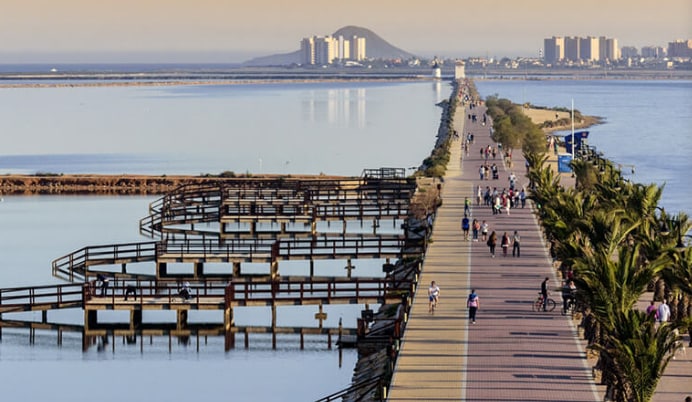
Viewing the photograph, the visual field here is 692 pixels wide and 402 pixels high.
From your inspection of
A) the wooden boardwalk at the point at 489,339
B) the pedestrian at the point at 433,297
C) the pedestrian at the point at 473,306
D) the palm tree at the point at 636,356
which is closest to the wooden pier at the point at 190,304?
the wooden boardwalk at the point at 489,339

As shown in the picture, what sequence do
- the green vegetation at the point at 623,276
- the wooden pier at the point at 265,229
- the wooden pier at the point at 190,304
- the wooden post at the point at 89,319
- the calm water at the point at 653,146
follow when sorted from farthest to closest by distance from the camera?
1. the calm water at the point at 653,146
2. the wooden pier at the point at 265,229
3. the wooden post at the point at 89,319
4. the wooden pier at the point at 190,304
5. the green vegetation at the point at 623,276

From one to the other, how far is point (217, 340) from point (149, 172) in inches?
2175

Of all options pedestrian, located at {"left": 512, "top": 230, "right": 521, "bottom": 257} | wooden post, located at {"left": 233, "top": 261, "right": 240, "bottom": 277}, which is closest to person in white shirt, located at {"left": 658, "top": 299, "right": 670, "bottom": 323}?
pedestrian, located at {"left": 512, "top": 230, "right": 521, "bottom": 257}

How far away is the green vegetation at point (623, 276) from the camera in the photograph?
24219mm

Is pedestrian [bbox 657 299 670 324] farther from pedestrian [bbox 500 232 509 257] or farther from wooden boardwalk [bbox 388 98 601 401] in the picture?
pedestrian [bbox 500 232 509 257]

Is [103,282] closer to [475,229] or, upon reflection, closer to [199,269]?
[199,269]

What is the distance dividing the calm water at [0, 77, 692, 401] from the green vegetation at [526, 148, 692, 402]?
6427 mm

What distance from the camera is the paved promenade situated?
26.2 m

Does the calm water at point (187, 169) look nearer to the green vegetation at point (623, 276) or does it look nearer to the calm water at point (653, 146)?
the calm water at point (653, 146)

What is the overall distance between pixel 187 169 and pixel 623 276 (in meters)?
71.7

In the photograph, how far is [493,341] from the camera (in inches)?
1188

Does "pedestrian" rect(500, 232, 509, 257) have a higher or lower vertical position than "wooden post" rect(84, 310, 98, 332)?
higher

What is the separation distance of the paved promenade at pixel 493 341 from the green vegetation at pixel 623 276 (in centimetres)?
65

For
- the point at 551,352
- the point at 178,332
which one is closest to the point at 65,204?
the point at 178,332
